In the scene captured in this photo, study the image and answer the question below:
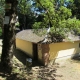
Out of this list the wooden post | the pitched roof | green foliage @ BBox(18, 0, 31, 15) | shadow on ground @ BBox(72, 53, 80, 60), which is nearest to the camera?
green foliage @ BBox(18, 0, 31, 15)

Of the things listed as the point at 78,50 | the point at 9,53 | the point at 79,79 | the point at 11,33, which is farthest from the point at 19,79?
the point at 78,50

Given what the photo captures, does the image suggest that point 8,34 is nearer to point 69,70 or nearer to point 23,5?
point 23,5

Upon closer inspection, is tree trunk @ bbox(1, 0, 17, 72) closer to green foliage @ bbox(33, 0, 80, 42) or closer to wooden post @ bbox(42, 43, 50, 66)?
green foliage @ bbox(33, 0, 80, 42)

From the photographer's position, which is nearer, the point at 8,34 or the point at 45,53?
the point at 8,34

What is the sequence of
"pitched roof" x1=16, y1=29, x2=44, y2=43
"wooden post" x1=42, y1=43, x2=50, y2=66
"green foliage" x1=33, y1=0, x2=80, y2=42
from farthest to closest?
"pitched roof" x1=16, y1=29, x2=44, y2=43
"wooden post" x1=42, y1=43, x2=50, y2=66
"green foliage" x1=33, y1=0, x2=80, y2=42

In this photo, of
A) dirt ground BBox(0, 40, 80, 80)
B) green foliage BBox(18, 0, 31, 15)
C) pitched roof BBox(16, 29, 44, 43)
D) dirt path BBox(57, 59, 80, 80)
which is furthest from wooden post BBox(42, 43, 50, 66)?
green foliage BBox(18, 0, 31, 15)

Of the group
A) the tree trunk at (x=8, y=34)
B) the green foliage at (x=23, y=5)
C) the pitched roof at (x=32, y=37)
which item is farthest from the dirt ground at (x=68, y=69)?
the green foliage at (x=23, y=5)

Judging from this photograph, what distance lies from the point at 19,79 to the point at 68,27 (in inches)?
230

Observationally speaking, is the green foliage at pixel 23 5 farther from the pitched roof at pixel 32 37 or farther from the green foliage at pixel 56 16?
the pitched roof at pixel 32 37

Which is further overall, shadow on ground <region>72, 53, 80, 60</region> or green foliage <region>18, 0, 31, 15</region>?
shadow on ground <region>72, 53, 80, 60</region>

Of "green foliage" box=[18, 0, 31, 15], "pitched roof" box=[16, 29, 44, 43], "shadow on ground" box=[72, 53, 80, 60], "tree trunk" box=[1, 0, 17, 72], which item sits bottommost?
"shadow on ground" box=[72, 53, 80, 60]

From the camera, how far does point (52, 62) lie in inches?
621

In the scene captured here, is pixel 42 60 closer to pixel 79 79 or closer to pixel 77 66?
pixel 77 66

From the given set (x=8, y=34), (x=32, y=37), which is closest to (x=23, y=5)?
(x=8, y=34)
